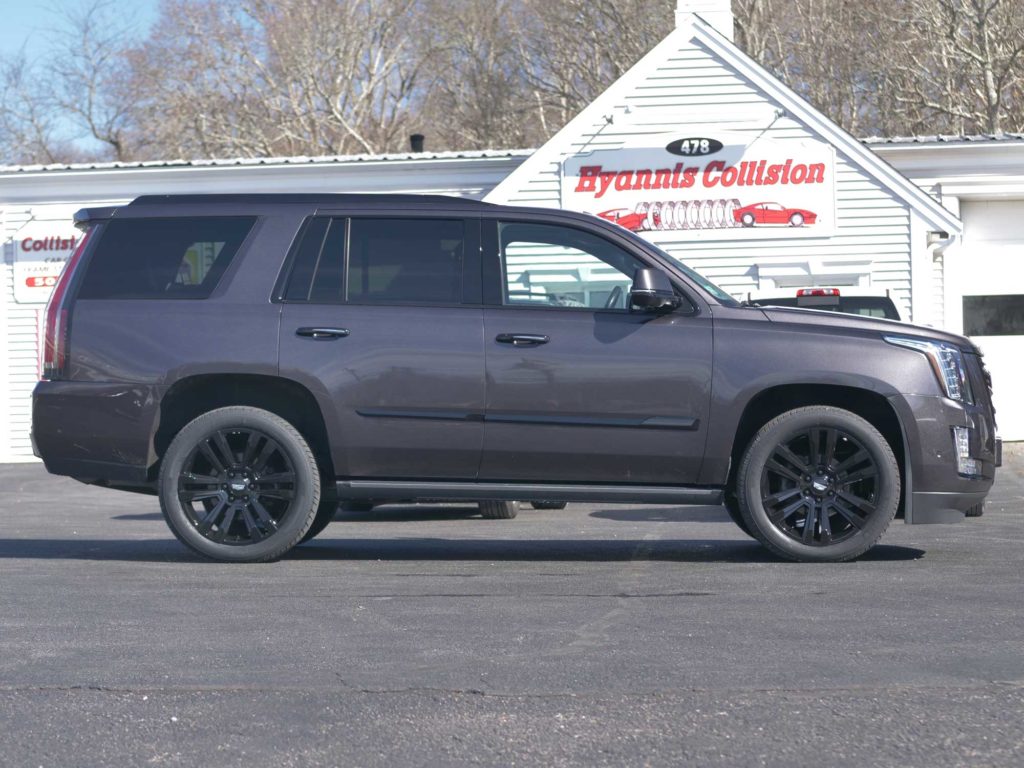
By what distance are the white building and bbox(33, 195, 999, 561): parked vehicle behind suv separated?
12.9 m

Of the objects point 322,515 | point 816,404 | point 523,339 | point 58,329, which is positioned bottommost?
point 322,515

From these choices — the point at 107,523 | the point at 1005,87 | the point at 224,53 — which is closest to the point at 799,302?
the point at 107,523

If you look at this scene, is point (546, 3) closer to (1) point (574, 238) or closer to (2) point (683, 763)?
(1) point (574, 238)

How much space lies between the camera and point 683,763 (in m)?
4.10

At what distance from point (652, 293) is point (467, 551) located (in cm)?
210

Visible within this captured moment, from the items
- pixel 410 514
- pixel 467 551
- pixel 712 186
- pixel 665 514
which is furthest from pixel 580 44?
pixel 467 551

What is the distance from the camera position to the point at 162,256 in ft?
26.3

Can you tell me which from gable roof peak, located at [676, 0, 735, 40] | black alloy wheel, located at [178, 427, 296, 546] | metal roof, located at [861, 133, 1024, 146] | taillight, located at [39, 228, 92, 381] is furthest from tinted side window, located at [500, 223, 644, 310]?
gable roof peak, located at [676, 0, 735, 40]

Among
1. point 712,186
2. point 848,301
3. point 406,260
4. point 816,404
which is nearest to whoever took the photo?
point 816,404

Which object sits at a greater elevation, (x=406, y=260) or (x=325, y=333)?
(x=406, y=260)

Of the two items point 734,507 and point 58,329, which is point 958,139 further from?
point 58,329

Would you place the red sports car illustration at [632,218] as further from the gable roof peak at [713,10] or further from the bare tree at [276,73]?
the bare tree at [276,73]

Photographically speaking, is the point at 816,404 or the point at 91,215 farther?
the point at 91,215

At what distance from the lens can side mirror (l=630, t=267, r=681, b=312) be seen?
7516 millimetres
